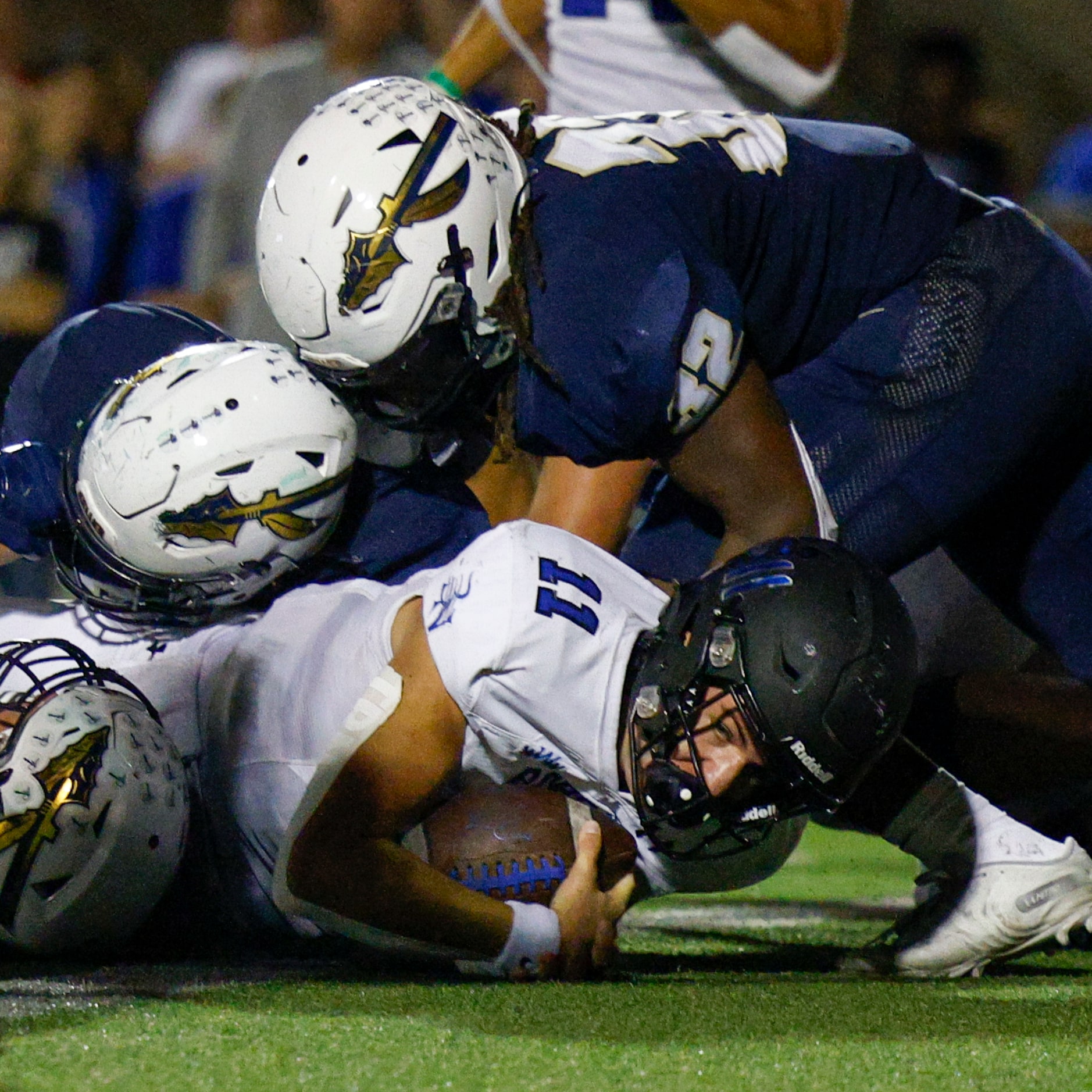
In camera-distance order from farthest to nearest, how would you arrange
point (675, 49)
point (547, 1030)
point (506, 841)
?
point (675, 49)
point (506, 841)
point (547, 1030)

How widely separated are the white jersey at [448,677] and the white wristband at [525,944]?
18cm

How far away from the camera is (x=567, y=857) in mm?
2303

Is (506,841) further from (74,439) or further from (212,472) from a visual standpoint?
(74,439)

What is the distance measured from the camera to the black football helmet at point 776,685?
2033mm

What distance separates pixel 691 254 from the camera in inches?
87.8

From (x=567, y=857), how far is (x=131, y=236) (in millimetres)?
3160

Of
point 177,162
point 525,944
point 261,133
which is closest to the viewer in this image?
point 525,944

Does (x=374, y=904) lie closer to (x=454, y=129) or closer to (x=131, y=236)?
(x=454, y=129)

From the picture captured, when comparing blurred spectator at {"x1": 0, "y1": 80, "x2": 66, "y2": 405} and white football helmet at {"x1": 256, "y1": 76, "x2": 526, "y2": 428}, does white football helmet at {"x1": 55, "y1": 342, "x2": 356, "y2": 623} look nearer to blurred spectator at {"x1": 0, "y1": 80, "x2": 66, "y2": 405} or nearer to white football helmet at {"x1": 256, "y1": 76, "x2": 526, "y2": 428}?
white football helmet at {"x1": 256, "y1": 76, "x2": 526, "y2": 428}

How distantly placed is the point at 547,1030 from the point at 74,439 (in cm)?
131

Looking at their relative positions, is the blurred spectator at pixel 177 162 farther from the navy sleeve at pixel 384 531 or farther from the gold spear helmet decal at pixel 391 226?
the gold spear helmet decal at pixel 391 226

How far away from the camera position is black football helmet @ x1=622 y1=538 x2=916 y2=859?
6.67 ft

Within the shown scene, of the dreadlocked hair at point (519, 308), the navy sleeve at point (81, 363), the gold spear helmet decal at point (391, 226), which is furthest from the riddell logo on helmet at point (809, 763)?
the navy sleeve at point (81, 363)

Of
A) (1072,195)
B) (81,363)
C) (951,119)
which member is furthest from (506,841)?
(951,119)
